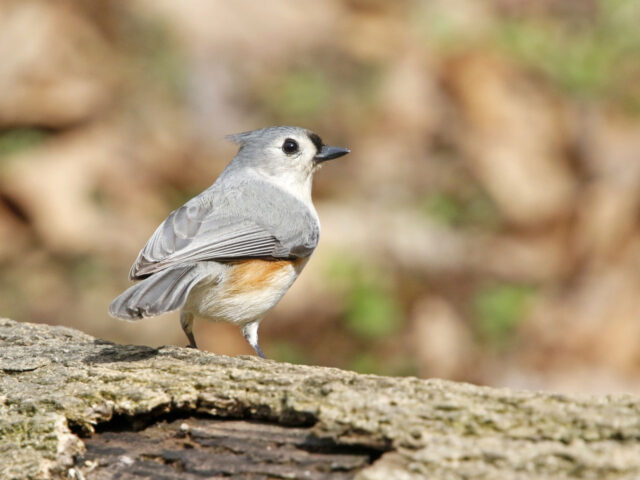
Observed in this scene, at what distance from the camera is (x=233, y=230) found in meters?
3.70

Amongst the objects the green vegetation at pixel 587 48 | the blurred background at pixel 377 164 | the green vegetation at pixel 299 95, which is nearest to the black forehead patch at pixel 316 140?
the blurred background at pixel 377 164

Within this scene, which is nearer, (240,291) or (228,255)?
(228,255)

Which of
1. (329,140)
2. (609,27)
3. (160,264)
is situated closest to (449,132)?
(329,140)

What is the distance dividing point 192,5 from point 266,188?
4.47m

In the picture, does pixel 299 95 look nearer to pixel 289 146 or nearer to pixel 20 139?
pixel 20 139

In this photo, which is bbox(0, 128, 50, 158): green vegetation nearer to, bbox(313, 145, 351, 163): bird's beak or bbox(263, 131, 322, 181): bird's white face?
bbox(263, 131, 322, 181): bird's white face

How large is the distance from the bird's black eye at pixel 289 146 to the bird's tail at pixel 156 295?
1.30 metres

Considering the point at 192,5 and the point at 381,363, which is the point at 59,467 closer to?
the point at 381,363

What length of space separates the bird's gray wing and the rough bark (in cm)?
70

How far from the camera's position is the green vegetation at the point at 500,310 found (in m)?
6.08

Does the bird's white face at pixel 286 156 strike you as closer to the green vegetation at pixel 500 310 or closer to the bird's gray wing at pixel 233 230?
the bird's gray wing at pixel 233 230

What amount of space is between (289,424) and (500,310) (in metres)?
4.17

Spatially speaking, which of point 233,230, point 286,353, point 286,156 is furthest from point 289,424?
point 286,353

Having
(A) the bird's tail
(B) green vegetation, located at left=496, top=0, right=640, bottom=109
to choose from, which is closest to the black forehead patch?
(A) the bird's tail
